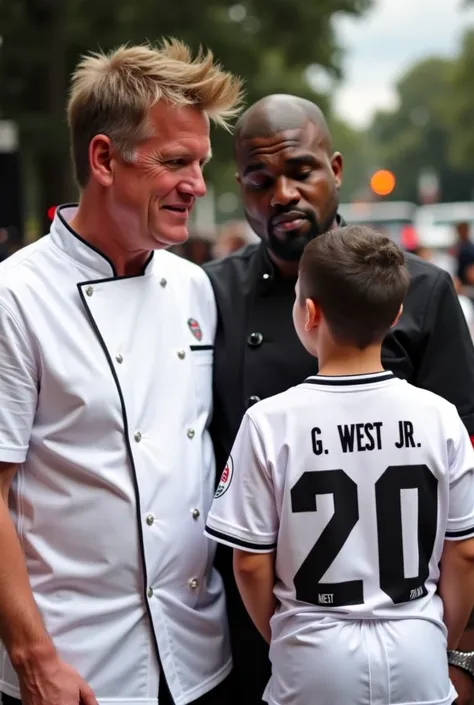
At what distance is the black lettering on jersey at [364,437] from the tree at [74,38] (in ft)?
44.4

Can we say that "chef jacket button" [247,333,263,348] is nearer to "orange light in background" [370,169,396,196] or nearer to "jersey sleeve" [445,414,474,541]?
"jersey sleeve" [445,414,474,541]

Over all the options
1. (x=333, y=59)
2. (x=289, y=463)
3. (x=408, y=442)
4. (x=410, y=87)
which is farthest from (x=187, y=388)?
(x=410, y=87)

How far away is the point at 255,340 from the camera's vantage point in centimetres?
282

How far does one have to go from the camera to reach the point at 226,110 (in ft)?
8.73

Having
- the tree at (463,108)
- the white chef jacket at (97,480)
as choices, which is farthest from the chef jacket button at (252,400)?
the tree at (463,108)

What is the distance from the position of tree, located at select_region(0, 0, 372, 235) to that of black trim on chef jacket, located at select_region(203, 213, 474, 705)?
12.8m

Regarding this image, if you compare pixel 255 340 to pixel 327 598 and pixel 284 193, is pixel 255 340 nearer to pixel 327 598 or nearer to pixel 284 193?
pixel 284 193

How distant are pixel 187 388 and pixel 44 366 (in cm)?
42

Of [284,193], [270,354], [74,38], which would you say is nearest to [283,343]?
[270,354]

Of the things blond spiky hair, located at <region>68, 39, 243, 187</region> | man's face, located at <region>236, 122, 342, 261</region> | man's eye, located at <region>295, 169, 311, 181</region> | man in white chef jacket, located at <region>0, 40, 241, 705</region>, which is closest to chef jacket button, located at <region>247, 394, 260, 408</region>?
man in white chef jacket, located at <region>0, 40, 241, 705</region>

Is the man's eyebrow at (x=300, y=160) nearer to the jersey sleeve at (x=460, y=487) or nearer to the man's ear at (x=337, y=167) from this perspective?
the man's ear at (x=337, y=167)

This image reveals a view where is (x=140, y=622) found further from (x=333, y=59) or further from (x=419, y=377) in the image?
(x=333, y=59)

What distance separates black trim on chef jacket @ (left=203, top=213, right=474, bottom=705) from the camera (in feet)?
8.72

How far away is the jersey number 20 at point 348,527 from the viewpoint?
2.21 metres
